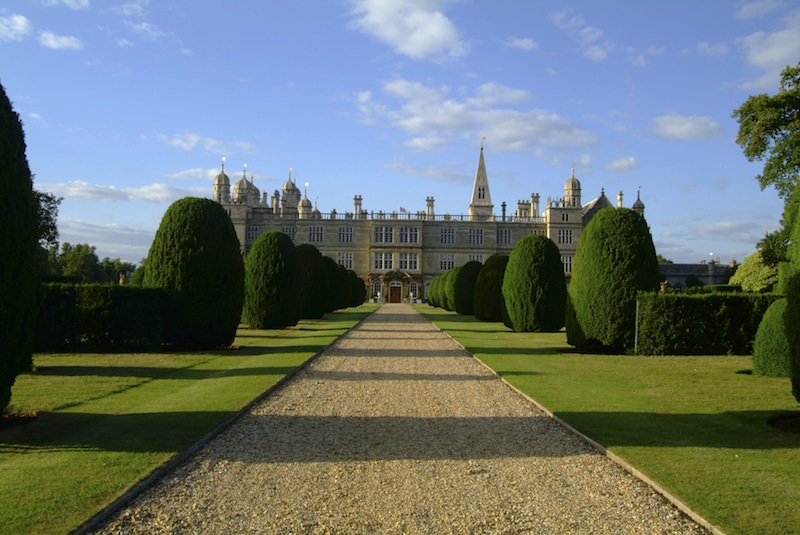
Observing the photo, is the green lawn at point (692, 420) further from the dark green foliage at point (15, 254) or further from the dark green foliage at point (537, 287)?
the dark green foliage at point (537, 287)

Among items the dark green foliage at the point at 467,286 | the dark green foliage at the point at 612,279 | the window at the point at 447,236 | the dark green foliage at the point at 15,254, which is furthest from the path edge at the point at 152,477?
the window at the point at 447,236

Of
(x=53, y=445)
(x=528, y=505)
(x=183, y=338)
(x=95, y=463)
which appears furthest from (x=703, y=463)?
(x=183, y=338)

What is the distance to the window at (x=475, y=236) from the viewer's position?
8619 centimetres

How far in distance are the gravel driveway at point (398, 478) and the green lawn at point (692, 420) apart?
364mm

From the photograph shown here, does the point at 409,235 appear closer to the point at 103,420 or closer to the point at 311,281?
the point at 311,281

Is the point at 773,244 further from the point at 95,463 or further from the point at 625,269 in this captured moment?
the point at 95,463

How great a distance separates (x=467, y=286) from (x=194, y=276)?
89.8 ft

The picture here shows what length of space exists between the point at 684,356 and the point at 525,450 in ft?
35.9

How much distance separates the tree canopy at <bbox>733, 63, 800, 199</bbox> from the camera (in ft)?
90.5

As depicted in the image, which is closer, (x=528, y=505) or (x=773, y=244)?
(x=528, y=505)

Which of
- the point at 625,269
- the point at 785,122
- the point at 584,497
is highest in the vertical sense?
the point at 785,122

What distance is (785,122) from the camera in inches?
1105

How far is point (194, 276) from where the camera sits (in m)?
16.9

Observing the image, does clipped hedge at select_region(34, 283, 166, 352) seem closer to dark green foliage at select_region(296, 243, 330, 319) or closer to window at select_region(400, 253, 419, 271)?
dark green foliage at select_region(296, 243, 330, 319)
